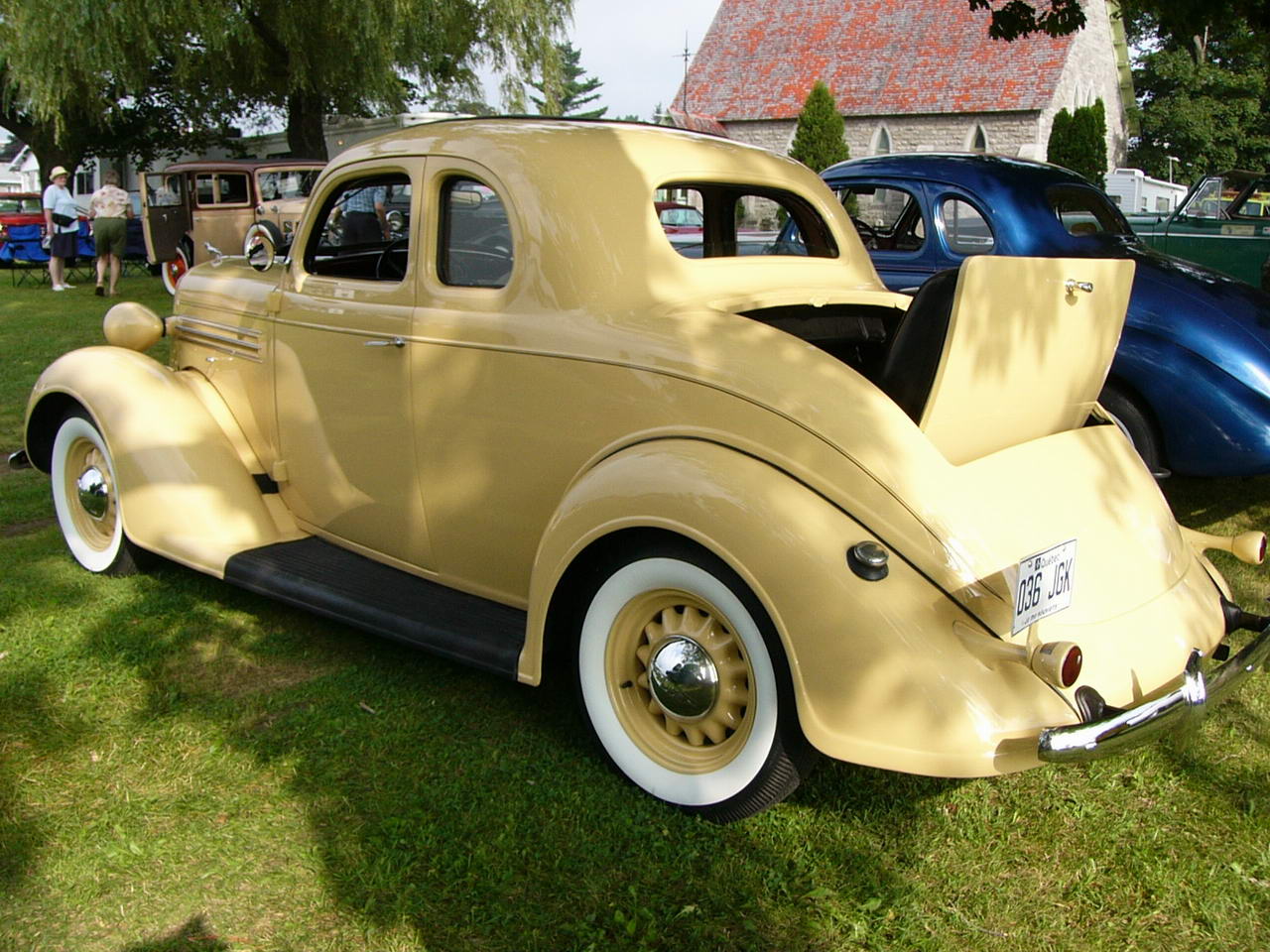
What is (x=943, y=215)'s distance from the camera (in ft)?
21.1

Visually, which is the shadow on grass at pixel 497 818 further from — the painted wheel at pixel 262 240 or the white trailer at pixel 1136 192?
the white trailer at pixel 1136 192

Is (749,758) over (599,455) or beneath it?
beneath

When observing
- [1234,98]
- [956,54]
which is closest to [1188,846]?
[956,54]

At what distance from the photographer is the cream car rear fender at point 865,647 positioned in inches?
93.0

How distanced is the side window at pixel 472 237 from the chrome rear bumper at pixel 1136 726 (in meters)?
2.04

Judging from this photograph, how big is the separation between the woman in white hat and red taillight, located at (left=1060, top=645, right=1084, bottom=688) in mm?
17074

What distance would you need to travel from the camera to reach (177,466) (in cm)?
401

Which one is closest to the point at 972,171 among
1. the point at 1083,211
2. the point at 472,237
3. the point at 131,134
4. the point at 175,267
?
the point at 1083,211

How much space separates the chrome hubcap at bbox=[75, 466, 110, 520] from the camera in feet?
14.5

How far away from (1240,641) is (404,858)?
2.92 metres

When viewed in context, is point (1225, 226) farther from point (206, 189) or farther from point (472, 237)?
point (206, 189)

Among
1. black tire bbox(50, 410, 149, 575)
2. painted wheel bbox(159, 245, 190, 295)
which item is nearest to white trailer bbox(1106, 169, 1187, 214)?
painted wheel bbox(159, 245, 190, 295)

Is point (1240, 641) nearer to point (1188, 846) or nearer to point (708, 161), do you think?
point (1188, 846)

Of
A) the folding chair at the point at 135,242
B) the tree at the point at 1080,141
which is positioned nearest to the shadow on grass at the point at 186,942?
the folding chair at the point at 135,242
